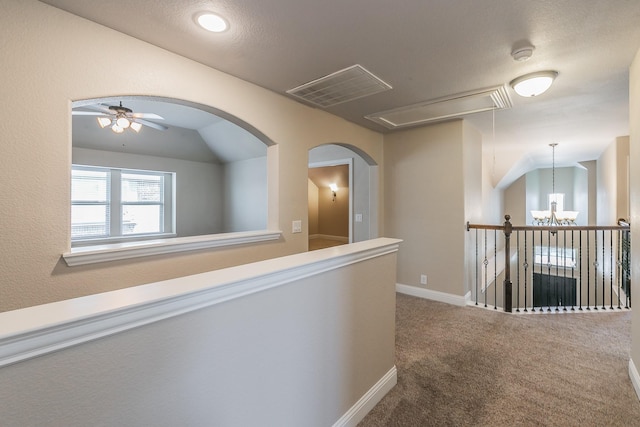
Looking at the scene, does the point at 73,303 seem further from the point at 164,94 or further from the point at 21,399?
the point at 164,94

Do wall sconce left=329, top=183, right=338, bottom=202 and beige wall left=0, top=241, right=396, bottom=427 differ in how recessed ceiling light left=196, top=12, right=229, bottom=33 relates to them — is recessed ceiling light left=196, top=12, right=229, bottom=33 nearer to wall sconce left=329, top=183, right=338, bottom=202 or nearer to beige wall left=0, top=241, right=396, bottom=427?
beige wall left=0, top=241, right=396, bottom=427

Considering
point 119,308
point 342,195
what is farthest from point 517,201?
point 119,308

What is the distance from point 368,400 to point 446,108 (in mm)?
3012

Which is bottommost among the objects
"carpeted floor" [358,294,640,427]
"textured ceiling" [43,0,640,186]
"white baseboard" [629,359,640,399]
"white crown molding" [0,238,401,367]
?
"carpeted floor" [358,294,640,427]

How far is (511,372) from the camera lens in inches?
85.8

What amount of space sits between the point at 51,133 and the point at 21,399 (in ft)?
5.08

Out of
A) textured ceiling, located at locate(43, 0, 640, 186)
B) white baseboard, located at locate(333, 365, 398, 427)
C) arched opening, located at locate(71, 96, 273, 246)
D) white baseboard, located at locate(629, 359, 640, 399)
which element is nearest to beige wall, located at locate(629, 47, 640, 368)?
white baseboard, located at locate(629, 359, 640, 399)

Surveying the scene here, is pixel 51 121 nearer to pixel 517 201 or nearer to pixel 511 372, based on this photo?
pixel 511 372

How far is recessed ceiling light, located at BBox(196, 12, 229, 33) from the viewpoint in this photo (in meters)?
1.69

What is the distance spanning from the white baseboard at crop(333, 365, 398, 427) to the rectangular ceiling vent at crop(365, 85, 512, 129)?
2649mm

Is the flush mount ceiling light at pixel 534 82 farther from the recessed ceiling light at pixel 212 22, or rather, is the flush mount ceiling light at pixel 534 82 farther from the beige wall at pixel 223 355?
the recessed ceiling light at pixel 212 22

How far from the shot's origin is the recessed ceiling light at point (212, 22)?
169 cm

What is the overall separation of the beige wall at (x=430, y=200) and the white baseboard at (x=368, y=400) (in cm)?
213

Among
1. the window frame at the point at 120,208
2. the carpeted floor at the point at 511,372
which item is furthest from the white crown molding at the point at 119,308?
the window frame at the point at 120,208
